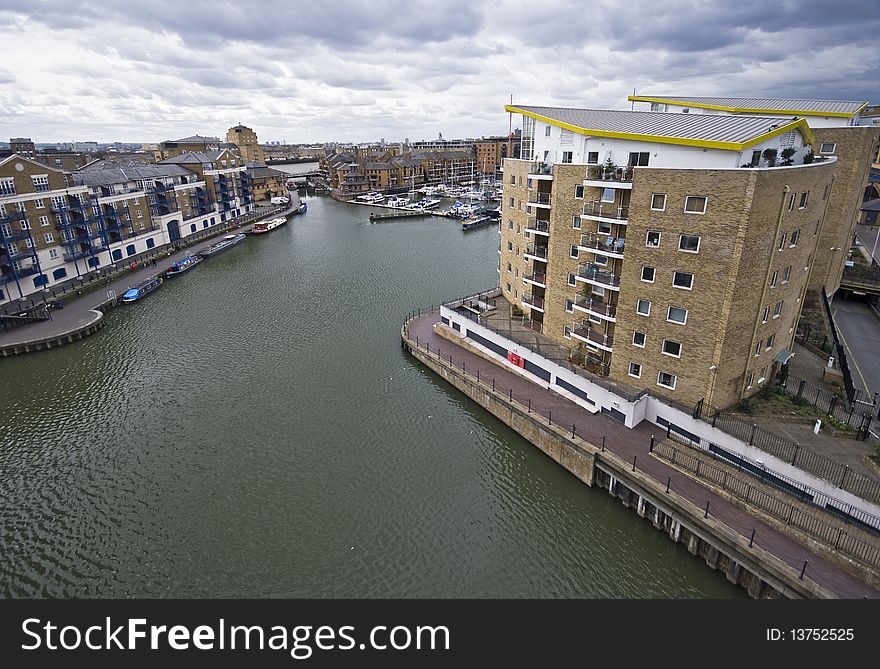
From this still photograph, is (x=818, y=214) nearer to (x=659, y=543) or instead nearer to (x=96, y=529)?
(x=659, y=543)

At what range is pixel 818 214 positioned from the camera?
25766 mm

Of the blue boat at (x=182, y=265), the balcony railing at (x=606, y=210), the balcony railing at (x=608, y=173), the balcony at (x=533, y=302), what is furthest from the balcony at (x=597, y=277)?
the blue boat at (x=182, y=265)

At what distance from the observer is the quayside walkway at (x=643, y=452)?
56.6 feet

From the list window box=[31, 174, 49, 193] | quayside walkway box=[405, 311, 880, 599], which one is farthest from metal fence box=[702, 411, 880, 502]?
window box=[31, 174, 49, 193]

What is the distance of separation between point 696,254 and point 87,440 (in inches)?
1471

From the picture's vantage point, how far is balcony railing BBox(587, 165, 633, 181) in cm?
2566

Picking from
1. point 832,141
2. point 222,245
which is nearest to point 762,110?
point 832,141

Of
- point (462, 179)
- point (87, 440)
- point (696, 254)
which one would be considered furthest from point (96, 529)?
point (462, 179)

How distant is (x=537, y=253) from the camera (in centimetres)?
3350

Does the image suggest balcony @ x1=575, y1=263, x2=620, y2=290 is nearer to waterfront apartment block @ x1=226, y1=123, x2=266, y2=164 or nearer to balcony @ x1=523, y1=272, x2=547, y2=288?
balcony @ x1=523, y1=272, x2=547, y2=288

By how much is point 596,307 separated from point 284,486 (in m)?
21.2

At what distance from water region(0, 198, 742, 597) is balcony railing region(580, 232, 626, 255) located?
12668 millimetres

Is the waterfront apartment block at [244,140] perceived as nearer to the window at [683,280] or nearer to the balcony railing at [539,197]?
the balcony railing at [539,197]
